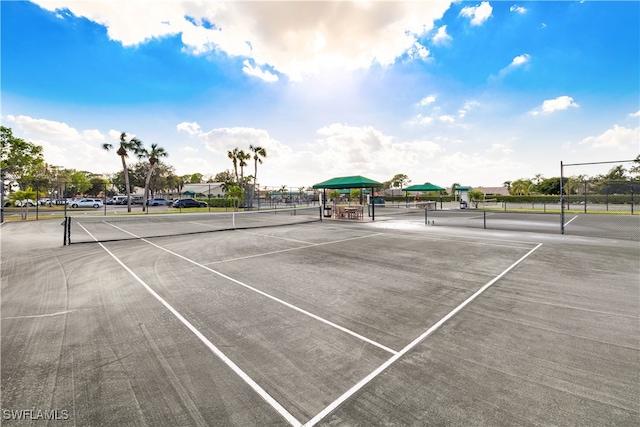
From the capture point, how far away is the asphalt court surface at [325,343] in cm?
259

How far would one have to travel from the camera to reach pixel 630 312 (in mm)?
4637

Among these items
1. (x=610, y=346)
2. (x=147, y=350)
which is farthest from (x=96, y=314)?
(x=610, y=346)

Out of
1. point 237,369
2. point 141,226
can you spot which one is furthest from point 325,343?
point 141,226

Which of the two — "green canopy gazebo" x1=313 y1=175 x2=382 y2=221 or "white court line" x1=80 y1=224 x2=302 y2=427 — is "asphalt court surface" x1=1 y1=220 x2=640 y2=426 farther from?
"green canopy gazebo" x1=313 y1=175 x2=382 y2=221

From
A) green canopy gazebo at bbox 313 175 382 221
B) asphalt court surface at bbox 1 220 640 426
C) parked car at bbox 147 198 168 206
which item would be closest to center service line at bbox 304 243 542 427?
asphalt court surface at bbox 1 220 640 426

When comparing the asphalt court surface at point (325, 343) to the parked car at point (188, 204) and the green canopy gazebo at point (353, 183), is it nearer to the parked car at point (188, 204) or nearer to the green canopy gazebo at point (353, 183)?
the green canopy gazebo at point (353, 183)

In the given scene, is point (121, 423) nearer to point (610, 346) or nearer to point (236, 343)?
point (236, 343)

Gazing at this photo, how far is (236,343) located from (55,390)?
1.82m

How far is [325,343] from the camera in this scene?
12.4ft

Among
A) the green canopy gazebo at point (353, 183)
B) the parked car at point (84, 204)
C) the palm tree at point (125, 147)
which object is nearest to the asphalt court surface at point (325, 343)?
the green canopy gazebo at point (353, 183)

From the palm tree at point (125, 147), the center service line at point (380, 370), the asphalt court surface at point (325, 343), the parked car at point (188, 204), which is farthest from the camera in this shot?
the parked car at point (188, 204)

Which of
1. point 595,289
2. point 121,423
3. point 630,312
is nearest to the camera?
point 121,423

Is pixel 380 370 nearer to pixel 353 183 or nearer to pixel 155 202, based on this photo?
pixel 353 183

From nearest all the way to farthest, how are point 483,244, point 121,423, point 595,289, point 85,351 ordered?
point 121,423
point 85,351
point 595,289
point 483,244
